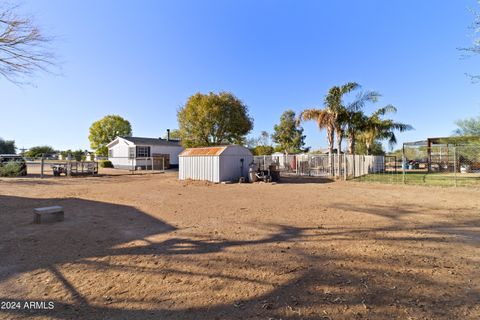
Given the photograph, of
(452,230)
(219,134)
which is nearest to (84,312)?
(452,230)

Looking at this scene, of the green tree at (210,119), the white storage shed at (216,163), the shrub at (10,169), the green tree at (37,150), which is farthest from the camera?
the green tree at (37,150)

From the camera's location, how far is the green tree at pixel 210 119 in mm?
26953

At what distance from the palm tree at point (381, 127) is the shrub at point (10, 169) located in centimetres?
2894

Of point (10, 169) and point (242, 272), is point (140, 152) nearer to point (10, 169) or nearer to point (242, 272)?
point (10, 169)

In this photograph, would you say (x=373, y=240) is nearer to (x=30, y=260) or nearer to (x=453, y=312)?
(x=453, y=312)

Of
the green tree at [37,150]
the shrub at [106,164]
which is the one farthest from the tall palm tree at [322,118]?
the green tree at [37,150]

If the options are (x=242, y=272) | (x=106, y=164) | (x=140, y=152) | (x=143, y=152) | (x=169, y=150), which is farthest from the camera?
(x=106, y=164)

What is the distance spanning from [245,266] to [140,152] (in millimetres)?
31581

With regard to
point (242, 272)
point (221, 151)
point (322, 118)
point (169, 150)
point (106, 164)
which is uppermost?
point (322, 118)

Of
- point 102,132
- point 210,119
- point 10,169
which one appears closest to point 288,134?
point 210,119

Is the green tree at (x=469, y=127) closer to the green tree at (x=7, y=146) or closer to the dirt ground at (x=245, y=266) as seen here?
the dirt ground at (x=245, y=266)

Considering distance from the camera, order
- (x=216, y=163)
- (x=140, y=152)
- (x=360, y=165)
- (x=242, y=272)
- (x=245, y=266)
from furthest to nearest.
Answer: (x=140, y=152)
(x=360, y=165)
(x=216, y=163)
(x=245, y=266)
(x=242, y=272)

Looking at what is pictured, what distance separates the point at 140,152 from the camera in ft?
105

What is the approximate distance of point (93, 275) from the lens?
342 cm
